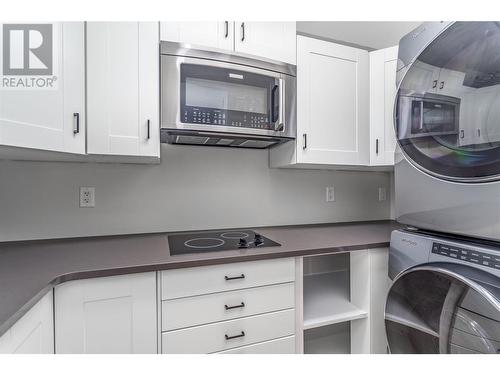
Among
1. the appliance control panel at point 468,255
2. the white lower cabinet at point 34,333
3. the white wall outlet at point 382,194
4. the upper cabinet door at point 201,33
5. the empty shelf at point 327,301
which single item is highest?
the upper cabinet door at point 201,33

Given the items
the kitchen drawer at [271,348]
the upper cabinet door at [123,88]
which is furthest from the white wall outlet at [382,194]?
the upper cabinet door at [123,88]

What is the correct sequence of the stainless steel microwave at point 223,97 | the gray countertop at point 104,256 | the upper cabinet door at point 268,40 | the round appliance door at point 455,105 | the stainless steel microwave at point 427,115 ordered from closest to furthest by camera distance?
the gray countertop at point 104,256 → the round appliance door at point 455,105 → the stainless steel microwave at point 427,115 → the stainless steel microwave at point 223,97 → the upper cabinet door at point 268,40

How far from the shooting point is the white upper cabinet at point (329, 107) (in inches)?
65.5

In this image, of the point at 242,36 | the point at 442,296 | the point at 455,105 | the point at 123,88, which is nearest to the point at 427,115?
the point at 455,105

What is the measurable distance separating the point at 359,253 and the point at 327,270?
25.6 inches

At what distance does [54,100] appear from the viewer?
1069 millimetres

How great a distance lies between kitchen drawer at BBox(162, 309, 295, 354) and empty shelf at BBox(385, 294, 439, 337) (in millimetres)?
452

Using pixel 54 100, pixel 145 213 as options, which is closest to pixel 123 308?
pixel 145 213

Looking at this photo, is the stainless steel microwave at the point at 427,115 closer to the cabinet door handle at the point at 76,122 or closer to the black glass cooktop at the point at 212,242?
the black glass cooktop at the point at 212,242

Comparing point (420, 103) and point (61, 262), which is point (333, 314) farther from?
point (61, 262)

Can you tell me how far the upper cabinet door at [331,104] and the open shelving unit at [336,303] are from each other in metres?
0.66

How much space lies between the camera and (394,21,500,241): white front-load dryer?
3.20 ft

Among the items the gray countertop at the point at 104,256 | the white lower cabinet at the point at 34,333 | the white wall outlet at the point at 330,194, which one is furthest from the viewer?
the white wall outlet at the point at 330,194

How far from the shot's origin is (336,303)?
157 centimetres
